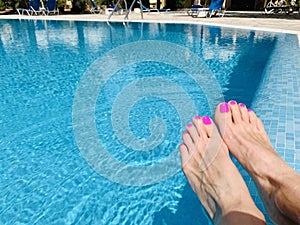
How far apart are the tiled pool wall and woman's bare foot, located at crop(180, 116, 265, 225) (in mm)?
158

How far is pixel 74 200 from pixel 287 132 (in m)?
2.10

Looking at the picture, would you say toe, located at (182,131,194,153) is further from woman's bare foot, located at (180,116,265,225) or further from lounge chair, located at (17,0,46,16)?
lounge chair, located at (17,0,46,16)

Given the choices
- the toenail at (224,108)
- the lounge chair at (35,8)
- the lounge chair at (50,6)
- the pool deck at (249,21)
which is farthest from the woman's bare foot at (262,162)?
the lounge chair at (50,6)

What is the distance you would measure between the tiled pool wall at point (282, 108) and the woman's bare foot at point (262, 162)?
0.16 m

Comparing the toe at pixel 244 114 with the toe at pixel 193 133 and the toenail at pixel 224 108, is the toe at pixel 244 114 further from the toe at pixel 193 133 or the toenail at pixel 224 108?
the toe at pixel 193 133

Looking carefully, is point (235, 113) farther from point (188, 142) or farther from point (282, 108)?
point (282, 108)

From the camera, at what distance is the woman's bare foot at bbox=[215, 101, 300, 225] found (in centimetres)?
133

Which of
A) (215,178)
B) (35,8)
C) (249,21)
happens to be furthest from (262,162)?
(35,8)

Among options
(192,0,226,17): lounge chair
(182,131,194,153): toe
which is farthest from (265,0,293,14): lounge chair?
(182,131,194,153): toe

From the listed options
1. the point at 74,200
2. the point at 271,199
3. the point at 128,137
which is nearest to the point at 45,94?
the point at 128,137

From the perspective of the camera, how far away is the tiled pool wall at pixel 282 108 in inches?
87.7

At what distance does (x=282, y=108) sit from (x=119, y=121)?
224 centimetres

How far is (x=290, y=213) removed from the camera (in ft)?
4.12

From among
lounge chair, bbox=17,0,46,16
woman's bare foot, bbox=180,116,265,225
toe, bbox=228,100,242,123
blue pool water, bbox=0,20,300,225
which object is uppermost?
lounge chair, bbox=17,0,46,16
